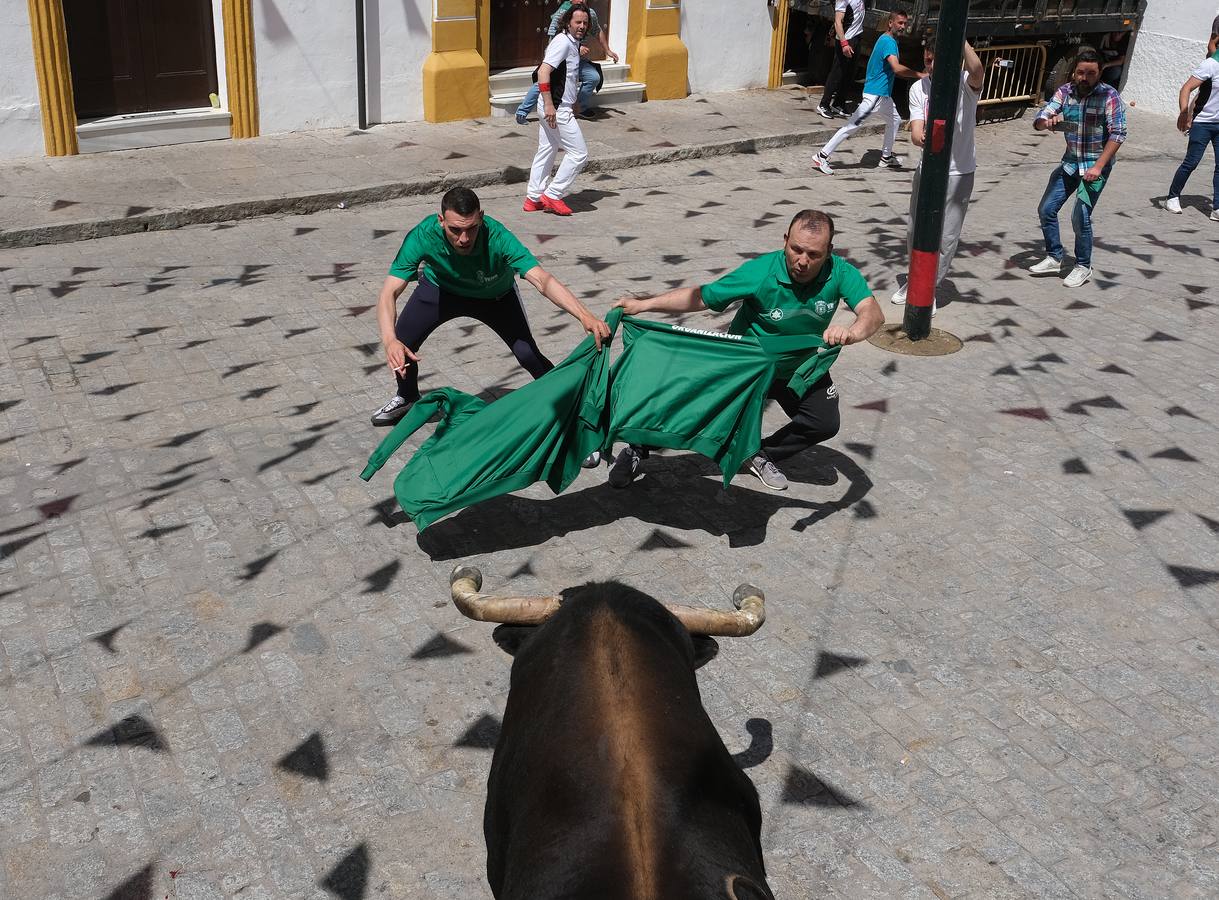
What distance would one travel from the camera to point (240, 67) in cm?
1366

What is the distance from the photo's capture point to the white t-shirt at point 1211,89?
12.9 meters

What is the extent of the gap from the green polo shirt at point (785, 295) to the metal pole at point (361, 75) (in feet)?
29.3

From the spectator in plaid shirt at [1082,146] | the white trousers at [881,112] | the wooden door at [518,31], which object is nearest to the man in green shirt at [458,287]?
the spectator in plaid shirt at [1082,146]

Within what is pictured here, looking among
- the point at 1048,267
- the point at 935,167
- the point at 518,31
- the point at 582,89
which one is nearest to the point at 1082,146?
the point at 1048,267

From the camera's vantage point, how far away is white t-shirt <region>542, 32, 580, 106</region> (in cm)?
1222

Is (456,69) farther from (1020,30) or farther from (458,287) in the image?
(458,287)

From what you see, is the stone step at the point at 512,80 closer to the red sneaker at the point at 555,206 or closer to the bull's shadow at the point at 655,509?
the red sneaker at the point at 555,206

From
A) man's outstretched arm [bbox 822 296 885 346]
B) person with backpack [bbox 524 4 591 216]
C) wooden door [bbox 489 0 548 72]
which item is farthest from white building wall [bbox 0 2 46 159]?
man's outstretched arm [bbox 822 296 885 346]

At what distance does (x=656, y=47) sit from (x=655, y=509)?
11.1 meters

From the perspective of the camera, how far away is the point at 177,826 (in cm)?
461

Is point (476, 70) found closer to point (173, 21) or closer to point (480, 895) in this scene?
point (173, 21)

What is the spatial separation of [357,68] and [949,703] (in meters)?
11.2

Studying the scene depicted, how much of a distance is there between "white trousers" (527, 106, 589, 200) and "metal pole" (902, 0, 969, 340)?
164 inches

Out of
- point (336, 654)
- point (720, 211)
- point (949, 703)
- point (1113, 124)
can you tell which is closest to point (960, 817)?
point (949, 703)
